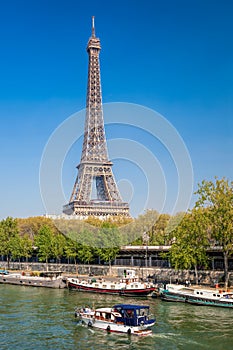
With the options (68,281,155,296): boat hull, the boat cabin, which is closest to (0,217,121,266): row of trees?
(68,281,155,296): boat hull

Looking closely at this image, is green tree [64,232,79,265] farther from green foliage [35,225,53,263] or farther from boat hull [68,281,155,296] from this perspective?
boat hull [68,281,155,296]

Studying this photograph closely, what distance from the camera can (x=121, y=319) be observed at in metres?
37.2

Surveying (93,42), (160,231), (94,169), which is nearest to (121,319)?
(160,231)

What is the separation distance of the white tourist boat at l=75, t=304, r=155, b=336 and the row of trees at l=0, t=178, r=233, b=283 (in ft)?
68.8

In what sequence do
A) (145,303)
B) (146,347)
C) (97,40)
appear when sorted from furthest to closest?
1. (97,40)
2. (145,303)
3. (146,347)

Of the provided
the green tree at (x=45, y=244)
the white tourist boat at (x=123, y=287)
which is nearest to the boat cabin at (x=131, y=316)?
the white tourist boat at (x=123, y=287)

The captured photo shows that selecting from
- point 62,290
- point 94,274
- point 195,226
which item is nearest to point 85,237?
point 94,274

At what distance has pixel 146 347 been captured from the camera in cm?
3209

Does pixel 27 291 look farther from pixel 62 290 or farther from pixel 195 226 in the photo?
pixel 195 226

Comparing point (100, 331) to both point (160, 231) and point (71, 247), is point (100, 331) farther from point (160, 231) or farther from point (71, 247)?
point (160, 231)

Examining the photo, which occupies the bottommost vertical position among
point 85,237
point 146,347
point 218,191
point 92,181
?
point 146,347

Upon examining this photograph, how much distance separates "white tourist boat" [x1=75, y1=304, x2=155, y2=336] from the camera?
36062mm

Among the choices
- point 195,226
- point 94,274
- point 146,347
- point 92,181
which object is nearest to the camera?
point 146,347

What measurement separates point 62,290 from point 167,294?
18.9 m
